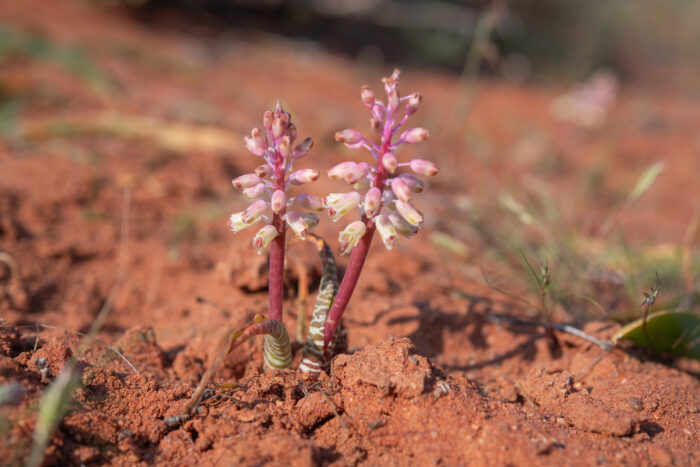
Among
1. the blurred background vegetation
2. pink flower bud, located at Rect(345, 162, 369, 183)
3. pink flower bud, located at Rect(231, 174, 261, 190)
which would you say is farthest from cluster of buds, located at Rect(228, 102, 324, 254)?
the blurred background vegetation

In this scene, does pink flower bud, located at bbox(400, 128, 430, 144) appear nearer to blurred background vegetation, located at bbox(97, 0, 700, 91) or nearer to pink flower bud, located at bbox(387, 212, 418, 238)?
pink flower bud, located at bbox(387, 212, 418, 238)

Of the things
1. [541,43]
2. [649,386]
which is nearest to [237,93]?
[649,386]

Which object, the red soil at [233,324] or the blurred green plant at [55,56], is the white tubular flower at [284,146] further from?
the blurred green plant at [55,56]

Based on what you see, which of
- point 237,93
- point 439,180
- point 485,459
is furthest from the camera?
point 237,93

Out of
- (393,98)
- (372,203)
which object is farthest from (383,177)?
(393,98)

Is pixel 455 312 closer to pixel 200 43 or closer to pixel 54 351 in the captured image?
pixel 54 351

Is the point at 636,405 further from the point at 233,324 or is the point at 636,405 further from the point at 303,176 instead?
the point at 233,324

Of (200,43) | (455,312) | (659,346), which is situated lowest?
(200,43)

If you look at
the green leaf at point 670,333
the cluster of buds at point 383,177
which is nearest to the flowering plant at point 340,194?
the cluster of buds at point 383,177
